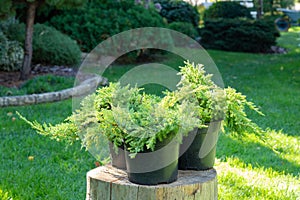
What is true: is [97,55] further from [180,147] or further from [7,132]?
[180,147]

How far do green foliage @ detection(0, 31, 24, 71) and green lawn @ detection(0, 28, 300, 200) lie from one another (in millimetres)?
2135

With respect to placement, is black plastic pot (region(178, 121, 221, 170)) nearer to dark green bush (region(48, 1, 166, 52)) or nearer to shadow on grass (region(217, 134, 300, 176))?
shadow on grass (region(217, 134, 300, 176))

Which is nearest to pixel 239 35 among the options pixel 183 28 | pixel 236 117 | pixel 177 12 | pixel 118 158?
pixel 183 28

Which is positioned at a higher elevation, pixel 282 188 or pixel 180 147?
pixel 180 147

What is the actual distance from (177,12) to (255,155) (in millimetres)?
12003

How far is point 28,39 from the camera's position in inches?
303

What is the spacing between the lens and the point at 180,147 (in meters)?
2.41

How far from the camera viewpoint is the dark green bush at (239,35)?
13.9 m

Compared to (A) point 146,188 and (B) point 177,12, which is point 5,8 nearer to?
(A) point 146,188

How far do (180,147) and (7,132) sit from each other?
10.6 feet

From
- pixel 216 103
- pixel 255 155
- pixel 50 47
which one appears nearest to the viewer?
pixel 216 103

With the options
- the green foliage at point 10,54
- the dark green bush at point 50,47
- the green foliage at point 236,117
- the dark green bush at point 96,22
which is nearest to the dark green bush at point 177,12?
the dark green bush at point 96,22

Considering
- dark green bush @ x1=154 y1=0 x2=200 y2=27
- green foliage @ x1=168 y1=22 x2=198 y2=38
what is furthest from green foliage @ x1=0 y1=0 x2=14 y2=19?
dark green bush @ x1=154 y1=0 x2=200 y2=27

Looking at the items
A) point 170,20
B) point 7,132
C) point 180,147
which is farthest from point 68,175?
point 170,20
